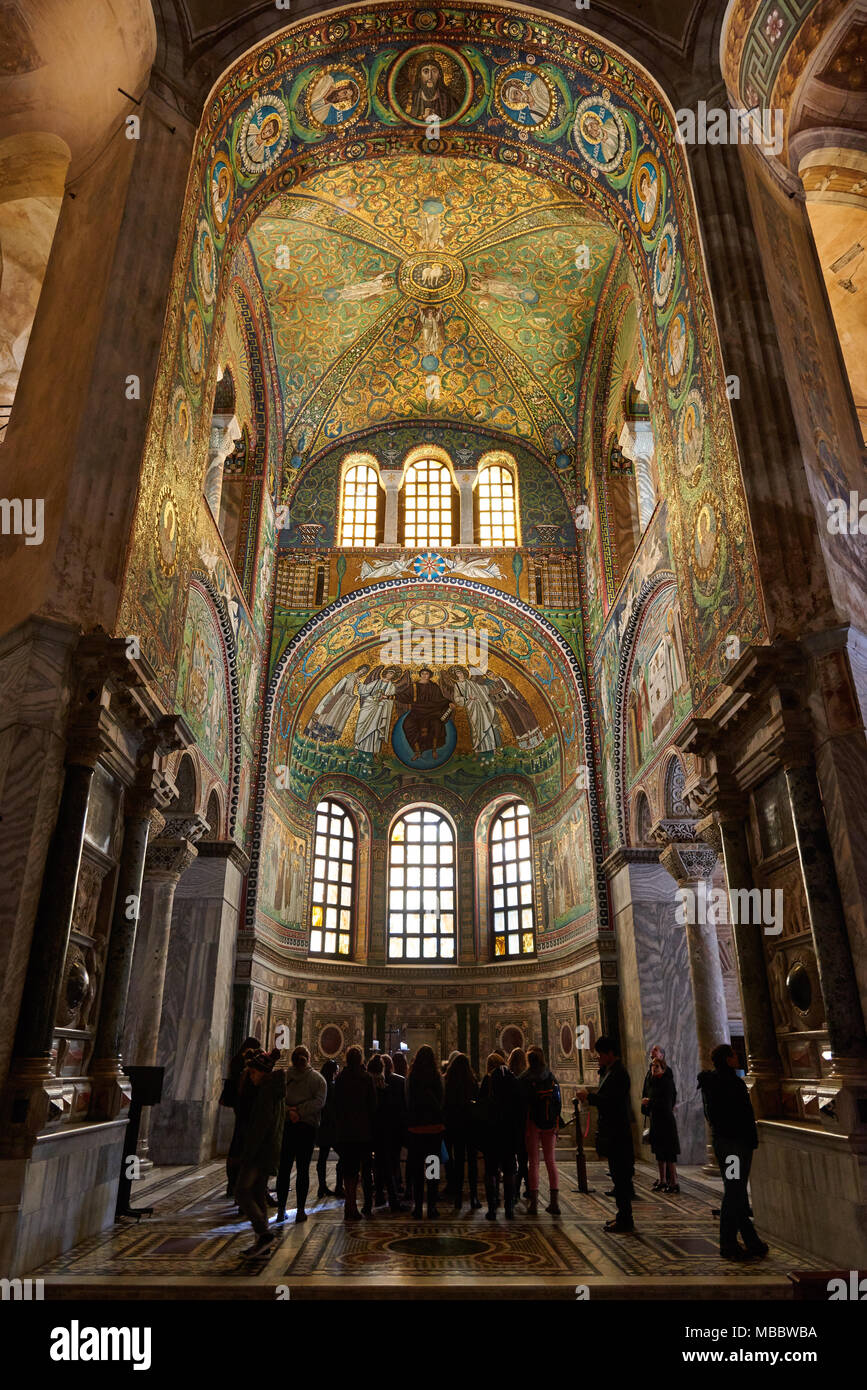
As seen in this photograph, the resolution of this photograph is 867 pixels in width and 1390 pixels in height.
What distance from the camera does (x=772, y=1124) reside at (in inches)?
251

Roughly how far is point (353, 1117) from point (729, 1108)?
2992mm

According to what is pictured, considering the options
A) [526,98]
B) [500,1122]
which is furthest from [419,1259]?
[526,98]

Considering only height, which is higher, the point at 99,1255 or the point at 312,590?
the point at 312,590

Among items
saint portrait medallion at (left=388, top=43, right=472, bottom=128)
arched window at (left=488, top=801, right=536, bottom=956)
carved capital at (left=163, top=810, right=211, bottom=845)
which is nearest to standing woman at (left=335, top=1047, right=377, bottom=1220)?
carved capital at (left=163, top=810, right=211, bottom=845)

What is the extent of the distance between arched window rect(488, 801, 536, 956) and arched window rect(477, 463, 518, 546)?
6.11 m

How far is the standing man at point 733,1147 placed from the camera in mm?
5445

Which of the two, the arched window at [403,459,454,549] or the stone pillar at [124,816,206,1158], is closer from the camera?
the stone pillar at [124,816,206,1158]

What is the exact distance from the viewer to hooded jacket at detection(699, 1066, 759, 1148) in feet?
18.0

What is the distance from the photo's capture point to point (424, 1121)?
724 centimetres

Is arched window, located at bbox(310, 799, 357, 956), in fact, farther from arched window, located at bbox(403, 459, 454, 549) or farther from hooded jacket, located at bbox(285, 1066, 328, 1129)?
hooded jacket, located at bbox(285, 1066, 328, 1129)

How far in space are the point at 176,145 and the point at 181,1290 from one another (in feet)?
30.9

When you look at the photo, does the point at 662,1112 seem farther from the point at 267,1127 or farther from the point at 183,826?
the point at 183,826
